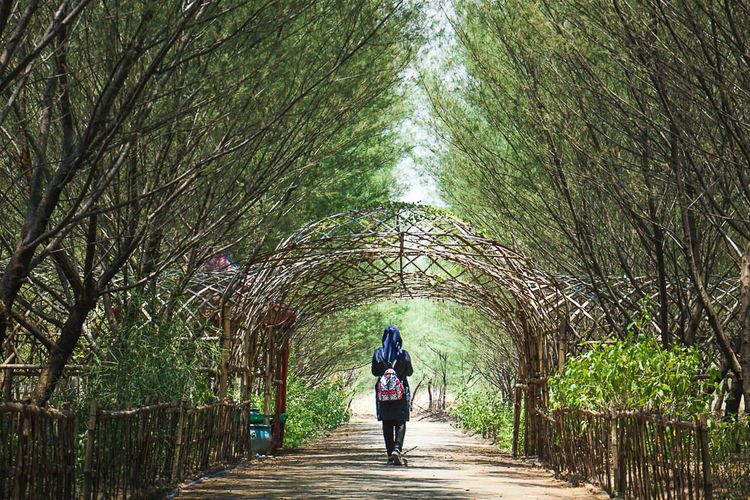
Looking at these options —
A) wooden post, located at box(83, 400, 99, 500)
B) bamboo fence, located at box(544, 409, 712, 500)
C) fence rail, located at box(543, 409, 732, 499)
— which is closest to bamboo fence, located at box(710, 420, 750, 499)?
fence rail, located at box(543, 409, 732, 499)

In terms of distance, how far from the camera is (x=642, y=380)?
27.7 ft

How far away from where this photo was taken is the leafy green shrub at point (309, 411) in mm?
18078

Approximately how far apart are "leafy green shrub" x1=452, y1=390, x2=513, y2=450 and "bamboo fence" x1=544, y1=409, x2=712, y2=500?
7.52m

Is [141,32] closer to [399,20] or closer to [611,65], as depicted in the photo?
[399,20]

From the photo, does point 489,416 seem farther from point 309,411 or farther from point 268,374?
point 268,374

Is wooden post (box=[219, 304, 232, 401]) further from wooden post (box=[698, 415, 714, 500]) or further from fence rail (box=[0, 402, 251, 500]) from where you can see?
wooden post (box=[698, 415, 714, 500])

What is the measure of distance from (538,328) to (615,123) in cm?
573

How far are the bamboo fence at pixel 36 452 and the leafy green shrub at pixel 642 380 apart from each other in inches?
158

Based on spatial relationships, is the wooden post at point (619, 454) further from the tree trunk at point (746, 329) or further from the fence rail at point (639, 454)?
the tree trunk at point (746, 329)

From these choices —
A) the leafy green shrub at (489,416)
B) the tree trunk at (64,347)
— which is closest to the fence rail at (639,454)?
the tree trunk at (64,347)

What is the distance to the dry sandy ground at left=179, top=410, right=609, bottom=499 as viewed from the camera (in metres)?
9.01

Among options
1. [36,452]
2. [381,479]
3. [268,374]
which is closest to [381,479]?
[381,479]

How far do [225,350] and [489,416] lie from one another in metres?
11.8

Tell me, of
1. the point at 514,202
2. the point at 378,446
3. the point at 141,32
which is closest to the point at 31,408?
the point at 141,32
